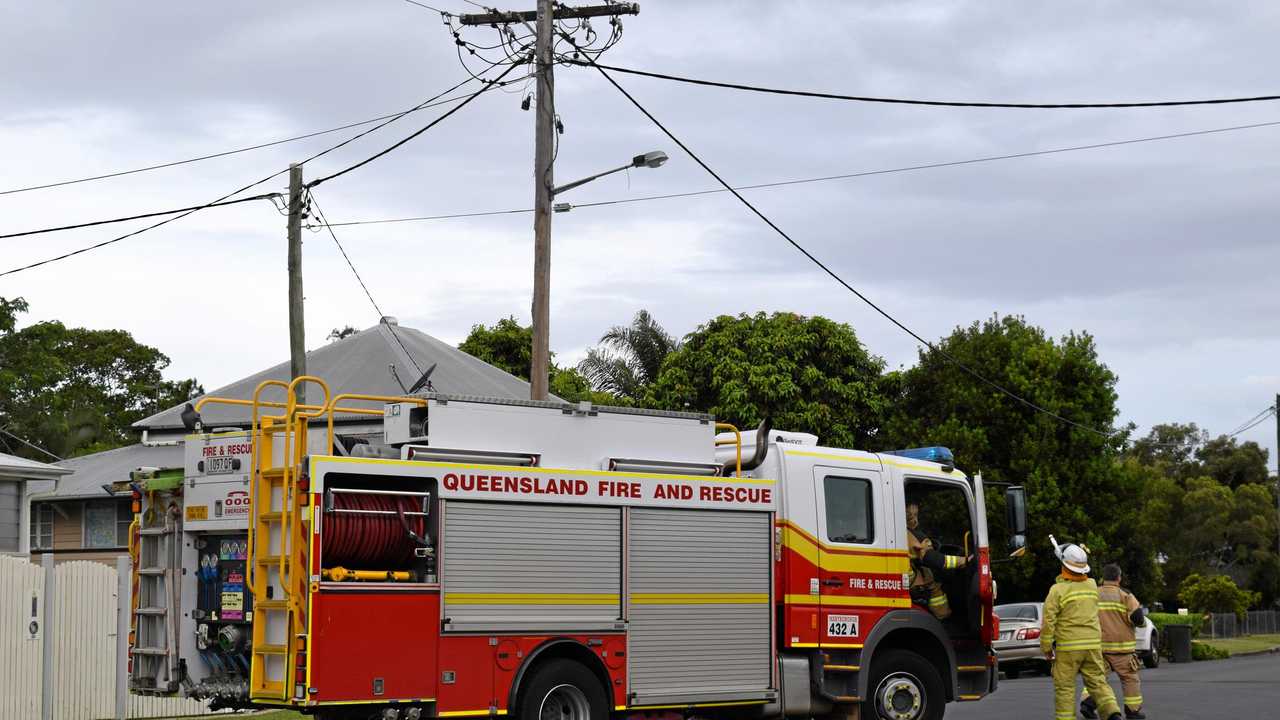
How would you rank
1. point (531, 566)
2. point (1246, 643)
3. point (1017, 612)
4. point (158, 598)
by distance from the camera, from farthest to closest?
1. point (1246, 643)
2. point (1017, 612)
3. point (158, 598)
4. point (531, 566)

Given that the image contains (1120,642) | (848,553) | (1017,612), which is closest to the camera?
(848,553)

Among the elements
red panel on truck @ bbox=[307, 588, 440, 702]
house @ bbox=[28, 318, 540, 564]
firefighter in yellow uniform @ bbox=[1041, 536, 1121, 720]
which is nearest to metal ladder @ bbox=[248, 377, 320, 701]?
red panel on truck @ bbox=[307, 588, 440, 702]

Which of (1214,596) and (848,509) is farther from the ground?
(848,509)

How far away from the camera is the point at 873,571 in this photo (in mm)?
14117

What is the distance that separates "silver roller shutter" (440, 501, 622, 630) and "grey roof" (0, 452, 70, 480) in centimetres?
1538

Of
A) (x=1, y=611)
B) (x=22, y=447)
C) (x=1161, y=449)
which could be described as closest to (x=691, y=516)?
(x=1, y=611)

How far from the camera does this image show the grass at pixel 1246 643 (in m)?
40.2

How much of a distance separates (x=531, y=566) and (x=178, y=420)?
72.6ft

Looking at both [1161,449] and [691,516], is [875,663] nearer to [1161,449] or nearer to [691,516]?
[691,516]

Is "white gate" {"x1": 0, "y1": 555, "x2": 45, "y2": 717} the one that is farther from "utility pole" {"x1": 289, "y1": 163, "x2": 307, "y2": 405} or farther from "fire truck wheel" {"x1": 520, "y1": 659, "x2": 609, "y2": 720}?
"fire truck wheel" {"x1": 520, "y1": 659, "x2": 609, "y2": 720}

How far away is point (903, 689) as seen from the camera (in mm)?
14242

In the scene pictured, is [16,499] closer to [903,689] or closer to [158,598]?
[158,598]

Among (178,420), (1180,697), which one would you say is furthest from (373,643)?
(178,420)

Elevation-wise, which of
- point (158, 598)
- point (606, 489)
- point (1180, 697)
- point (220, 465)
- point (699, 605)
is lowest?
point (1180, 697)
